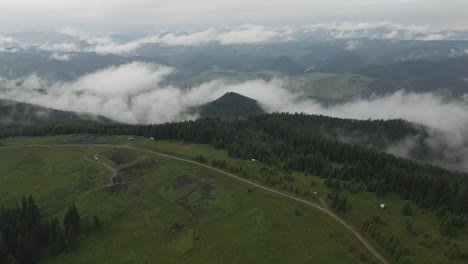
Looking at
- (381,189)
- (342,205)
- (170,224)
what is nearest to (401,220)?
(342,205)

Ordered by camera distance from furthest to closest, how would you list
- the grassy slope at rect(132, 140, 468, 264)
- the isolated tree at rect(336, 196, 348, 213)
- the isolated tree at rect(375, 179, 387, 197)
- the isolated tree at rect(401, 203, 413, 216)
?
the isolated tree at rect(375, 179, 387, 197) < the isolated tree at rect(401, 203, 413, 216) < the isolated tree at rect(336, 196, 348, 213) < the grassy slope at rect(132, 140, 468, 264)

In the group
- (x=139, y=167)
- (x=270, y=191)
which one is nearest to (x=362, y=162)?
(x=270, y=191)

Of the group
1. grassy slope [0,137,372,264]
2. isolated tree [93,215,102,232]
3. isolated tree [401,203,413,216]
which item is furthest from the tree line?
isolated tree [401,203,413,216]

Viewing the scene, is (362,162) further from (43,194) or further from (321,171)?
(43,194)

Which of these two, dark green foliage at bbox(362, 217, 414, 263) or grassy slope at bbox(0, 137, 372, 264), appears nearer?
dark green foliage at bbox(362, 217, 414, 263)

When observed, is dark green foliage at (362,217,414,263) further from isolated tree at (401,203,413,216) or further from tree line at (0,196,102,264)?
tree line at (0,196,102,264)

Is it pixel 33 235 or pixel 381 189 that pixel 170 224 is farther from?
pixel 381 189

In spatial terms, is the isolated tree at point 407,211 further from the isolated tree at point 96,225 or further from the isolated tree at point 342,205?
the isolated tree at point 96,225

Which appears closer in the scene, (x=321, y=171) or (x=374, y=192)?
(x=374, y=192)
